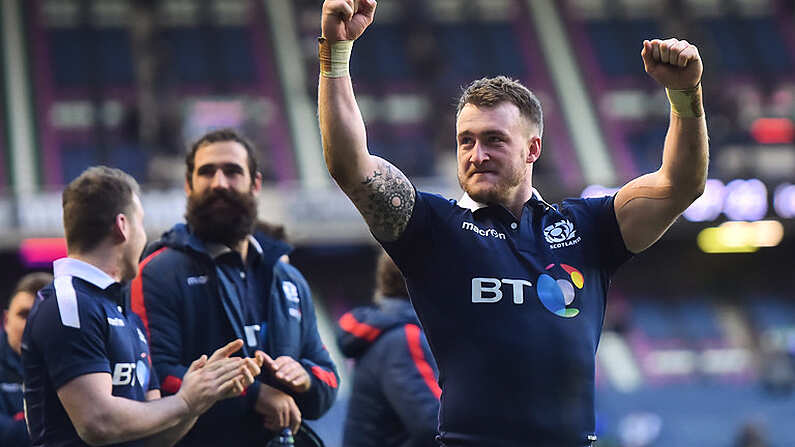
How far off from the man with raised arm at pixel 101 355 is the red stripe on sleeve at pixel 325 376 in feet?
1.63

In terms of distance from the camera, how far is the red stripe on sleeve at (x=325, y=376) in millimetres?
4617

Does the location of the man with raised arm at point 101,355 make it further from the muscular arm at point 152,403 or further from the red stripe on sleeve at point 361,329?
the red stripe on sleeve at point 361,329

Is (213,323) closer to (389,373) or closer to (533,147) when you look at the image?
(389,373)

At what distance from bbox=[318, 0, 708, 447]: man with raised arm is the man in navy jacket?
120 centimetres

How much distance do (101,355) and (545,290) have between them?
5.32 ft

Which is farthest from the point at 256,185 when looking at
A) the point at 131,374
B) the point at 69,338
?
the point at 69,338

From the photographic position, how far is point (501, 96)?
11.6ft

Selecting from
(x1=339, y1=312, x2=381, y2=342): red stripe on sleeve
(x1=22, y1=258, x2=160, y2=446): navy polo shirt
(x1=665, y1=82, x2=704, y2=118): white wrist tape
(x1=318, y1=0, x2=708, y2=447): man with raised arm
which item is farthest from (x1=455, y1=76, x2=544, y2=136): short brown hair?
(x1=339, y1=312, x2=381, y2=342): red stripe on sleeve

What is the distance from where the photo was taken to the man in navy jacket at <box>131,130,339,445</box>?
14.4 ft

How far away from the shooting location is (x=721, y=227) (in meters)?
19.5

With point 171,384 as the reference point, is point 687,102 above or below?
above

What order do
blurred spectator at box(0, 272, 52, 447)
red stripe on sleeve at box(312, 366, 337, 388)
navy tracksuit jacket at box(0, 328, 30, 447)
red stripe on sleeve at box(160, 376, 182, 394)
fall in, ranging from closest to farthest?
red stripe on sleeve at box(160, 376, 182, 394)
red stripe on sleeve at box(312, 366, 337, 388)
navy tracksuit jacket at box(0, 328, 30, 447)
blurred spectator at box(0, 272, 52, 447)

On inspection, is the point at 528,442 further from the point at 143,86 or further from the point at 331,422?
the point at 143,86

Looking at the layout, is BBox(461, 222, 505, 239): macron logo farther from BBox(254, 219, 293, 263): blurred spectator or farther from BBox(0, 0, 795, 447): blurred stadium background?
BBox(0, 0, 795, 447): blurred stadium background
